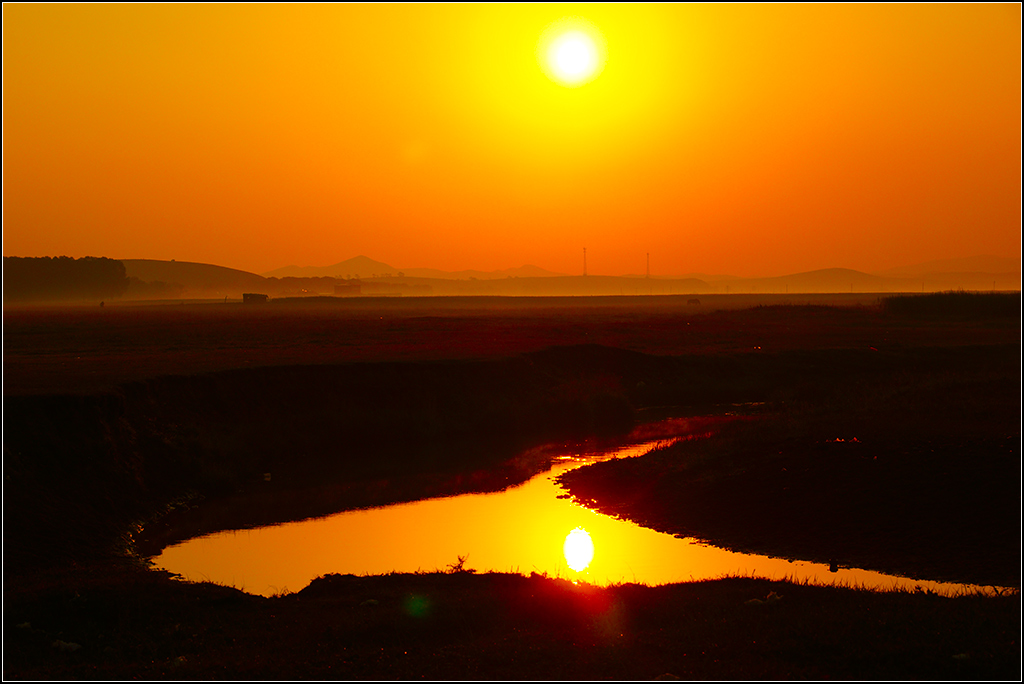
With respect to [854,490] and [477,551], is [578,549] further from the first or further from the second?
[854,490]

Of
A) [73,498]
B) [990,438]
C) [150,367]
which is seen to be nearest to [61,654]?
[73,498]

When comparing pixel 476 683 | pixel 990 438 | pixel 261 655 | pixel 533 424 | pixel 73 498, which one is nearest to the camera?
pixel 476 683

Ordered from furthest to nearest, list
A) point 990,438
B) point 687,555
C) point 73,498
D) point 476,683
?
point 990,438 → point 73,498 → point 687,555 → point 476,683

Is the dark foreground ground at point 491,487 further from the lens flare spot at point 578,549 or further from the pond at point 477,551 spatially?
the lens flare spot at point 578,549

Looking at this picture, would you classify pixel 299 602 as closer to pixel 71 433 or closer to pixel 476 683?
pixel 476 683

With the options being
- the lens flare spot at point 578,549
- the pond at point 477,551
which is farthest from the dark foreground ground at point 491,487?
the lens flare spot at point 578,549

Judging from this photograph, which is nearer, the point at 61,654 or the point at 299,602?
the point at 61,654

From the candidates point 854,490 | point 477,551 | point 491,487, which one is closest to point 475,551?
point 477,551
